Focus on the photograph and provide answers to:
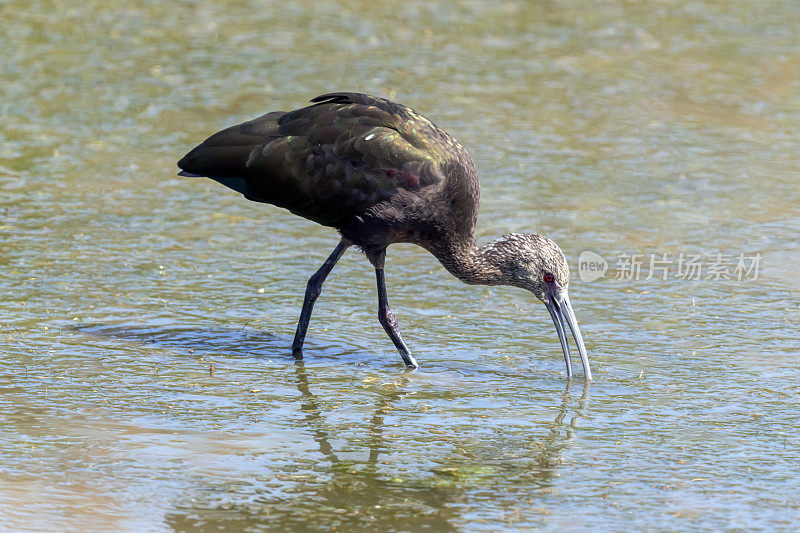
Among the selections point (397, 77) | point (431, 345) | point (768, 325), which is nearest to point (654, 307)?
point (768, 325)

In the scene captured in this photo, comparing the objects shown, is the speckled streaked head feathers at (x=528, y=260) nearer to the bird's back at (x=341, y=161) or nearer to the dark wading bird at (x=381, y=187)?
the dark wading bird at (x=381, y=187)

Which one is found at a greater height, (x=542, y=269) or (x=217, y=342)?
(x=542, y=269)

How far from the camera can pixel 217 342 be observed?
792 cm

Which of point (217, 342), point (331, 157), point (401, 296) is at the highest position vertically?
point (331, 157)

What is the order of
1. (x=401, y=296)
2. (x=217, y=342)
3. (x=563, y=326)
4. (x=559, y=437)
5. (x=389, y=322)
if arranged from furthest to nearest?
(x=401, y=296)
(x=217, y=342)
(x=389, y=322)
(x=563, y=326)
(x=559, y=437)

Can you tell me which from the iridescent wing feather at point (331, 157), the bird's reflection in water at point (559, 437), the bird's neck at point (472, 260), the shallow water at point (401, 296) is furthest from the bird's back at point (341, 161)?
the bird's reflection in water at point (559, 437)

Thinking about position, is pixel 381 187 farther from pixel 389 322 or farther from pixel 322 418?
pixel 322 418

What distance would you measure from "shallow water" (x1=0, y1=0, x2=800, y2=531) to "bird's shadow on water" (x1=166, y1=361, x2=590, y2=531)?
20mm

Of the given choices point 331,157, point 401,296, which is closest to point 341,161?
point 331,157

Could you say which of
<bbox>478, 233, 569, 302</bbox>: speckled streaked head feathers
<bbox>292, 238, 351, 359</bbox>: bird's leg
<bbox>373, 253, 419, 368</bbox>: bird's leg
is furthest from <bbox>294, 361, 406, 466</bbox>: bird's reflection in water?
<bbox>478, 233, 569, 302</bbox>: speckled streaked head feathers

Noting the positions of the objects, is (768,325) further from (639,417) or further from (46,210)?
(46,210)

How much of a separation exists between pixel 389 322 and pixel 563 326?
99cm

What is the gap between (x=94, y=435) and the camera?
6406 mm

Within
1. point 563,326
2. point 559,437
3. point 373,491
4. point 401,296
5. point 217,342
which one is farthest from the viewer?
point 401,296
